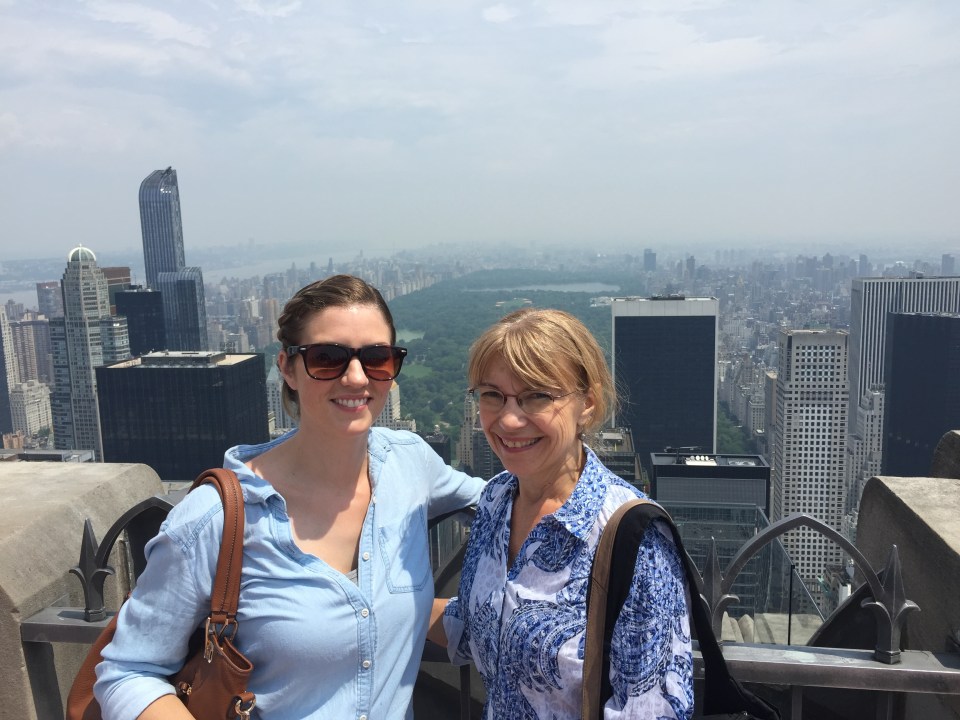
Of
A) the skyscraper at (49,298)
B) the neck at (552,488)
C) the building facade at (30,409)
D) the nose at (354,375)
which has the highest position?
the nose at (354,375)

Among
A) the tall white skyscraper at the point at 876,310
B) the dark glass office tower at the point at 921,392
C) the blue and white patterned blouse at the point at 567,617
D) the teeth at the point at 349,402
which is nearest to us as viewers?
the blue and white patterned blouse at the point at 567,617

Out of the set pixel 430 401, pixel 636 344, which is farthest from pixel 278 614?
pixel 636 344

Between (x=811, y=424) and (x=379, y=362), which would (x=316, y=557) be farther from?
(x=811, y=424)

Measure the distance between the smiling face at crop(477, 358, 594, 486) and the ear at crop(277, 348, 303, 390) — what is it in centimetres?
42

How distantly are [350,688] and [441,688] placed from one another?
0.64 m

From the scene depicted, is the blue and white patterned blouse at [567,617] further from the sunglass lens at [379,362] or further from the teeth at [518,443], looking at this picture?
the sunglass lens at [379,362]

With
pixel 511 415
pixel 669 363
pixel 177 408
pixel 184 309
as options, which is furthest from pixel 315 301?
pixel 184 309

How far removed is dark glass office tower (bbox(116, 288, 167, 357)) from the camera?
8600 cm

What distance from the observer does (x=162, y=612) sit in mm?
1466

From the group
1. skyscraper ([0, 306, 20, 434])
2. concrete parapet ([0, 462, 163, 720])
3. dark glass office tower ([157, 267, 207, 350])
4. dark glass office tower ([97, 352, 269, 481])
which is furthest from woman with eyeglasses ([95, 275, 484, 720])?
dark glass office tower ([157, 267, 207, 350])

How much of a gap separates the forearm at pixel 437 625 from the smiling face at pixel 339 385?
463mm

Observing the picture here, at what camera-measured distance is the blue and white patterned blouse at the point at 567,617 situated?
1352mm

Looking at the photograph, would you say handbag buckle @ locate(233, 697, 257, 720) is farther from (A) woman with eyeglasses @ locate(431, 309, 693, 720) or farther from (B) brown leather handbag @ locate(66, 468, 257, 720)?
(A) woman with eyeglasses @ locate(431, 309, 693, 720)

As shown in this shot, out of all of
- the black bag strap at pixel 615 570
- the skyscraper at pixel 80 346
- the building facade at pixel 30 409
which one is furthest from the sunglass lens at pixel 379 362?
the building facade at pixel 30 409
